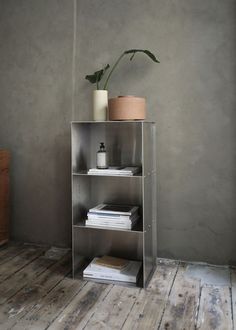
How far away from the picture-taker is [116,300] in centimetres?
214

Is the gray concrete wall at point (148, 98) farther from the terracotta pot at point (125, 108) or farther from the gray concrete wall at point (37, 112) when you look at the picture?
the terracotta pot at point (125, 108)

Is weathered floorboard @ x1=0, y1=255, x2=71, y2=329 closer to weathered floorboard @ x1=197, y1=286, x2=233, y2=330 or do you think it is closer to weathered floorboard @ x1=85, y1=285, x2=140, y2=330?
weathered floorboard @ x1=85, y1=285, x2=140, y2=330

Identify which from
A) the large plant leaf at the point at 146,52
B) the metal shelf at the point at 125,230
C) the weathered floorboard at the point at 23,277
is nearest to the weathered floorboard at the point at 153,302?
the metal shelf at the point at 125,230

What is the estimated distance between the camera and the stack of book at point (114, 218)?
7.75 feet

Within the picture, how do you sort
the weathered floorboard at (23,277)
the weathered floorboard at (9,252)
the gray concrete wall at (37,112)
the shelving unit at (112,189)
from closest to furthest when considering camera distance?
1. the weathered floorboard at (23,277)
2. the shelving unit at (112,189)
3. the weathered floorboard at (9,252)
4. the gray concrete wall at (37,112)

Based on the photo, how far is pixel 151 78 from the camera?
270 centimetres

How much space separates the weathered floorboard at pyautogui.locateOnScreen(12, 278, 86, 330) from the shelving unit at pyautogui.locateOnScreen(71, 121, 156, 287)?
195 millimetres

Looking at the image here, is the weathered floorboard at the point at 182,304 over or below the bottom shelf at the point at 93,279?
below

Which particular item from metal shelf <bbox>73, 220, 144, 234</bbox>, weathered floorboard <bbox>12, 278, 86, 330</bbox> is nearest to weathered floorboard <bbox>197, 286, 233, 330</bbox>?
metal shelf <bbox>73, 220, 144, 234</bbox>

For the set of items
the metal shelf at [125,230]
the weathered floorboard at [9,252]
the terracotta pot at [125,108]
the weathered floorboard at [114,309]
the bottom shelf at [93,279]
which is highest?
the terracotta pot at [125,108]

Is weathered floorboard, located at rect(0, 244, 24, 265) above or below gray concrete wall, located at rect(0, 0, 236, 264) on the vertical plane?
below

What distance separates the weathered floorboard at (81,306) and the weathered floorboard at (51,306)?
0.04m

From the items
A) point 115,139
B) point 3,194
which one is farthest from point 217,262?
point 3,194

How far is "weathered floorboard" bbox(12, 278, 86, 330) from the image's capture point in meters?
1.89
